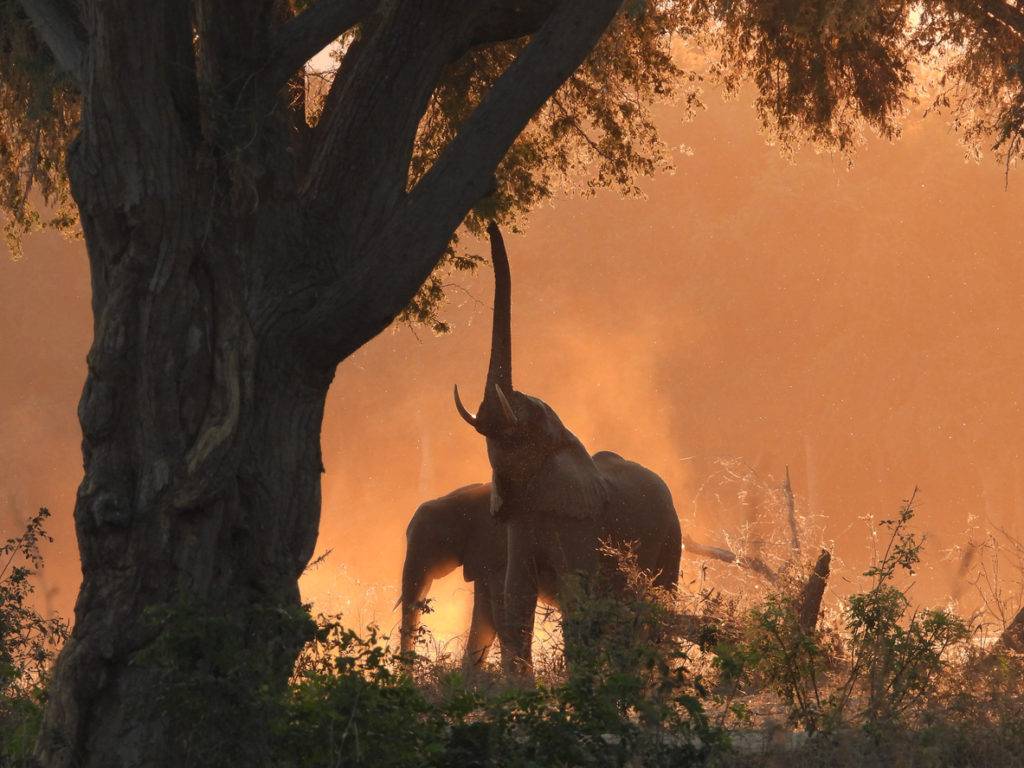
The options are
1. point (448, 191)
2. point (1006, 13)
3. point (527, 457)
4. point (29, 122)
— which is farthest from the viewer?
point (527, 457)

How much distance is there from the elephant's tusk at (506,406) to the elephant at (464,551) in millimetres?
2148

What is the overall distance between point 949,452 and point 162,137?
54999mm

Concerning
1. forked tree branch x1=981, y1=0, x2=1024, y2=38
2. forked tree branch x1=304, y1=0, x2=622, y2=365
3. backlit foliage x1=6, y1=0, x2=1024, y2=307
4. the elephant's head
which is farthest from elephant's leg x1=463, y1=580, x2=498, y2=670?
forked tree branch x1=304, y1=0, x2=622, y2=365

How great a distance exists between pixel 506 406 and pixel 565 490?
0.80m

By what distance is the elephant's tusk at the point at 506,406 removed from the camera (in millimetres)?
10141

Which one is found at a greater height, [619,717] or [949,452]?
[949,452]

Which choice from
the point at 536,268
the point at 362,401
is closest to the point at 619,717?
the point at 362,401

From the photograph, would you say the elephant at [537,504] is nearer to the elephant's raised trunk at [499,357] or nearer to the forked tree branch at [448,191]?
the elephant's raised trunk at [499,357]

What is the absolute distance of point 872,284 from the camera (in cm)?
6353

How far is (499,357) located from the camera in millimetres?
10070

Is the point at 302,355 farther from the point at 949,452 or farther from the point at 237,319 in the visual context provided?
the point at 949,452

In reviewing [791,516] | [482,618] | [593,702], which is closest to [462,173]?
[593,702]

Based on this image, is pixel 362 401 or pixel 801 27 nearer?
pixel 801 27

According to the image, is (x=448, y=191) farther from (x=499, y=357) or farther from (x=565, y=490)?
(x=565, y=490)
